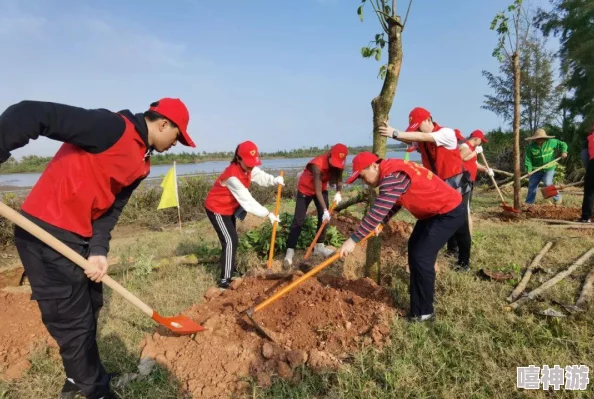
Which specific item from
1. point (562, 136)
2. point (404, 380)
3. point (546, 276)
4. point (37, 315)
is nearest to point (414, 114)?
point (546, 276)

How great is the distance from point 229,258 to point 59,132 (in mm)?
2586

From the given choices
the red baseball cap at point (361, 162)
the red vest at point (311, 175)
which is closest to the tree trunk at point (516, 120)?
the red vest at point (311, 175)

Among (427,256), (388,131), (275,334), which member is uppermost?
(388,131)

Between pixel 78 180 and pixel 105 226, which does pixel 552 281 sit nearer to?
pixel 105 226

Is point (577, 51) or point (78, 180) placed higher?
point (577, 51)

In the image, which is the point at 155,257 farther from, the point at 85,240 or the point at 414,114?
the point at 414,114

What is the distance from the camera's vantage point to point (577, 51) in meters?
13.7

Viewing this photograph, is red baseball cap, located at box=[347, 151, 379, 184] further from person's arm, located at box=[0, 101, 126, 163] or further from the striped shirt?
person's arm, located at box=[0, 101, 126, 163]

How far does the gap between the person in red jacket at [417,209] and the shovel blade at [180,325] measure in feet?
4.30

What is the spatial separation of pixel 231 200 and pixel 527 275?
124 inches

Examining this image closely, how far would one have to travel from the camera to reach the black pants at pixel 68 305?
202 cm

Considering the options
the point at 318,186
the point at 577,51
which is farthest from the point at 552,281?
the point at 577,51

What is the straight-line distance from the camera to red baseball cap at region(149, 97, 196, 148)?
2.14 meters

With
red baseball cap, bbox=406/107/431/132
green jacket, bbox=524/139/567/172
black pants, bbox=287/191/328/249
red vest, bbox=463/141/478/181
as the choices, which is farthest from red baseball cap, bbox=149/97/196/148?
green jacket, bbox=524/139/567/172
